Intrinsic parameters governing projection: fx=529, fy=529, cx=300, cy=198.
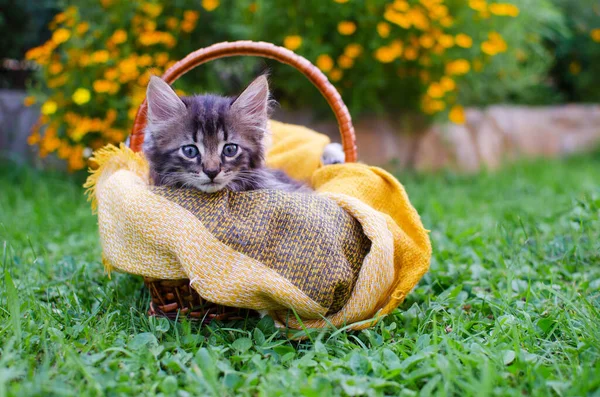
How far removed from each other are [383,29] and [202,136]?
228 centimetres

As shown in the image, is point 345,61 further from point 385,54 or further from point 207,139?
point 207,139

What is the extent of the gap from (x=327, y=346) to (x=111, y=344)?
0.62 meters

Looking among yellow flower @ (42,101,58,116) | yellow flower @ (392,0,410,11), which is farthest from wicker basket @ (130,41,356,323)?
yellow flower @ (42,101,58,116)

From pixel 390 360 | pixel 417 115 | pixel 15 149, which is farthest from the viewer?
pixel 15 149

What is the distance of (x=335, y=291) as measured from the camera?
162cm

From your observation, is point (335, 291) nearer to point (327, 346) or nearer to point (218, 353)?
point (327, 346)

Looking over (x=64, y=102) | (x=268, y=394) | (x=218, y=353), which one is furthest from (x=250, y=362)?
(x=64, y=102)

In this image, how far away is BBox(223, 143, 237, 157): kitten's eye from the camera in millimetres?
1786

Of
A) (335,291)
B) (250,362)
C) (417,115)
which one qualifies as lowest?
(250,362)

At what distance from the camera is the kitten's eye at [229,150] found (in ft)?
5.86

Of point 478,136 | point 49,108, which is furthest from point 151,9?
point 478,136

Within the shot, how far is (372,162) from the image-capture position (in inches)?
173

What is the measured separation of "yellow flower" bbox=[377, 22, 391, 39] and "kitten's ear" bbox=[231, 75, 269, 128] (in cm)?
199

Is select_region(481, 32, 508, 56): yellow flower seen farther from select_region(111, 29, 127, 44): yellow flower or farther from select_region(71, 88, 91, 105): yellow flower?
select_region(71, 88, 91, 105): yellow flower
